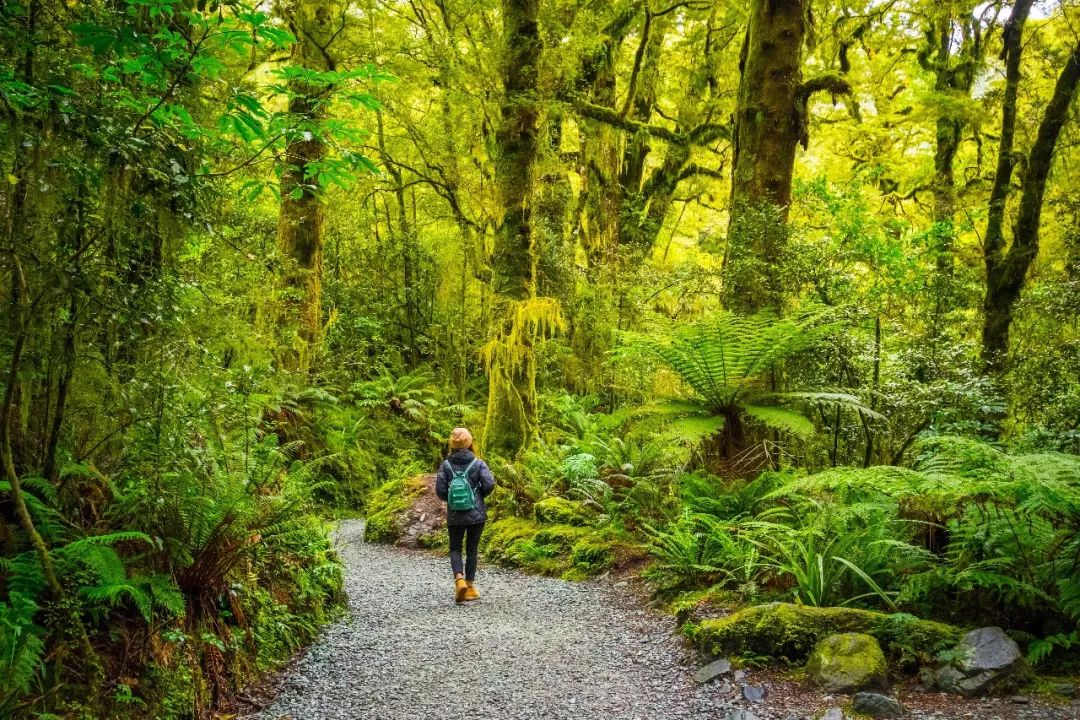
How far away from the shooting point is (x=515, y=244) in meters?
8.87

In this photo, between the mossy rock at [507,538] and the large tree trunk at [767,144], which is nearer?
the large tree trunk at [767,144]

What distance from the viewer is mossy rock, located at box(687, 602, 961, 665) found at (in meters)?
3.45

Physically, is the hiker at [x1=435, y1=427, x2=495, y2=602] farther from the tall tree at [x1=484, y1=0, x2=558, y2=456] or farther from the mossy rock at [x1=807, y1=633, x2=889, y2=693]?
the mossy rock at [x1=807, y1=633, x2=889, y2=693]

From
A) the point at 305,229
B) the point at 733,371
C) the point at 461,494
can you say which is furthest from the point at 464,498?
the point at 305,229

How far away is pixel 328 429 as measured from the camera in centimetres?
1127

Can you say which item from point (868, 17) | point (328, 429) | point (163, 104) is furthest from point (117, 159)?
point (868, 17)

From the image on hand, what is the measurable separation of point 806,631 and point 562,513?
3.95m

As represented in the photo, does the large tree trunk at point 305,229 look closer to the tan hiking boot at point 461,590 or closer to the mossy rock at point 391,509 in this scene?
the mossy rock at point 391,509

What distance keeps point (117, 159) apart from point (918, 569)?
495 centimetres

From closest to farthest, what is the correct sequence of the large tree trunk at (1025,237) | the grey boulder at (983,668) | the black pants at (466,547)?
the grey boulder at (983,668), the black pants at (466,547), the large tree trunk at (1025,237)

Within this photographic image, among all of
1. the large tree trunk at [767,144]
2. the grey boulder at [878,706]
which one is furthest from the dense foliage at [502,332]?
the grey boulder at [878,706]

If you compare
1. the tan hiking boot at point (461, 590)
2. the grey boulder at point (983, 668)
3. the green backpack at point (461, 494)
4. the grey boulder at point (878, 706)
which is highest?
the green backpack at point (461, 494)

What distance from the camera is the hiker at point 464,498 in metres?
5.84

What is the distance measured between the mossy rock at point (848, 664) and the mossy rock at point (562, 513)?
151 inches
